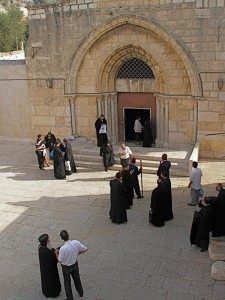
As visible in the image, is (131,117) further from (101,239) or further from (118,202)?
(101,239)

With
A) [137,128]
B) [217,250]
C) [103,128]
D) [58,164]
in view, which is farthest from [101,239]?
[137,128]

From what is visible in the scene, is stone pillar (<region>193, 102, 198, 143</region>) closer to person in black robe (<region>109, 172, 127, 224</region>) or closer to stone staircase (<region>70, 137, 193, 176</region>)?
stone staircase (<region>70, 137, 193, 176</region>)

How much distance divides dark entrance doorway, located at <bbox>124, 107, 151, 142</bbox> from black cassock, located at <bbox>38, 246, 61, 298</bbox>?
8.48m

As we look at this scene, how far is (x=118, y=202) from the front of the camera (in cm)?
896

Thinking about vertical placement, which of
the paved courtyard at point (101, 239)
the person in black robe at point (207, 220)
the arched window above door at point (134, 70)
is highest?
the arched window above door at point (134, 70)

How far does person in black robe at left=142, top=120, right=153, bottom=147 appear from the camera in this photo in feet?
44.4

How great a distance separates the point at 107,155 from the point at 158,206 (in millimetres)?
3851

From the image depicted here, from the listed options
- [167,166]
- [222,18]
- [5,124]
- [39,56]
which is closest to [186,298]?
[167,166]

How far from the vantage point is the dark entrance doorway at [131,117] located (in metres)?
14.4

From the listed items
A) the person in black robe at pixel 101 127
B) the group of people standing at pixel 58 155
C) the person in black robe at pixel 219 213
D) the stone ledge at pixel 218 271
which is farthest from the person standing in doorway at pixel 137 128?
the stone ledge at pixel 218 271

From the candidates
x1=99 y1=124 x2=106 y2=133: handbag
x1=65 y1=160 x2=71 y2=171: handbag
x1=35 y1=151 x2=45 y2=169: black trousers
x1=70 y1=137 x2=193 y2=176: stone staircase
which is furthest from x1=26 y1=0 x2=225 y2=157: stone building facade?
x1=65 y1=160 x2=71 y2=171: handbag

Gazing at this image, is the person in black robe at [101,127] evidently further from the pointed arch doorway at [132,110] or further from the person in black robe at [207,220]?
the person in black robe at [207,220]

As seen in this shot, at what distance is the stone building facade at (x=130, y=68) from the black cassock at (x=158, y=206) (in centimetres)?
471

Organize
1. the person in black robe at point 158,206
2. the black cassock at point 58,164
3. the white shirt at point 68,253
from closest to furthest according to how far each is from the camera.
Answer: the white shirt at point 68,253, the person in black robe at point 158,206, the black cassock at point 58,164
